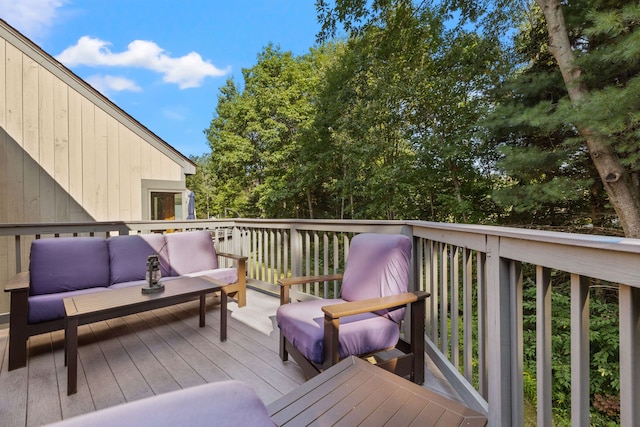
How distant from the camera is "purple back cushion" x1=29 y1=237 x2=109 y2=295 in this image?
288cm

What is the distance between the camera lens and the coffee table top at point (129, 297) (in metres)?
2.32

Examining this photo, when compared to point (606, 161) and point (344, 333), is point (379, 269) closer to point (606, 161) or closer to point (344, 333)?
point (344, 333)

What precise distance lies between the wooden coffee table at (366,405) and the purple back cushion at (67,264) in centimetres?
299

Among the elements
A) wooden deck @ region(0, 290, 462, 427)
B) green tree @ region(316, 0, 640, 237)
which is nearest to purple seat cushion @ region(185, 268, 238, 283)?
wooden deck @ region(0, 290, 462, 427)

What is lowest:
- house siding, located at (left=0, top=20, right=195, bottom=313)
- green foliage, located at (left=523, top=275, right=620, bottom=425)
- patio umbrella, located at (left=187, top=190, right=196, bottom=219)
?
green foliage, located at (left=523, top=275, right=620, bottom=425)

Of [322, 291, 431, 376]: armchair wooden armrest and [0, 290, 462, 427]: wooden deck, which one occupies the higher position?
[322, 291, 431, 376]: armchair wooden armrest

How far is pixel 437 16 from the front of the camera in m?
6.21

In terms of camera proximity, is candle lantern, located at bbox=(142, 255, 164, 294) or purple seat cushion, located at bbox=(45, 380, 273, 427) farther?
candle lantern, located at bbox=(142, 255, 164, 294)

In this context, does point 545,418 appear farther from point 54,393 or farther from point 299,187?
point 299,187

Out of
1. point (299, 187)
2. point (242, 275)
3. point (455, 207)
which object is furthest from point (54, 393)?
point (299, 187)

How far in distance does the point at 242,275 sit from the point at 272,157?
9.64m

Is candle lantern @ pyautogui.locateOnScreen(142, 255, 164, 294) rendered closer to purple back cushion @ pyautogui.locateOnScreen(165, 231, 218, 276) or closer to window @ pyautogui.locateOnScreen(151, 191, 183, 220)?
purple back cushion @ pyautogui.locateOnScreen(165, 231, 218, 276)

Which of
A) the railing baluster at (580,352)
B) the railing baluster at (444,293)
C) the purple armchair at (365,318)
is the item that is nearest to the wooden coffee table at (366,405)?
the railing baluster at (580,352)

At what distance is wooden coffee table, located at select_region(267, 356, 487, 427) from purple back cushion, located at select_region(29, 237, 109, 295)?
2995 mm
